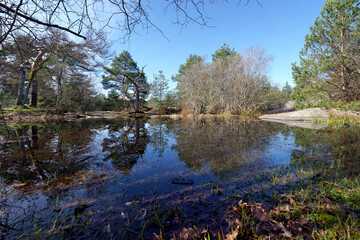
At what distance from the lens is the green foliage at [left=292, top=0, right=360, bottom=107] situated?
413 inches

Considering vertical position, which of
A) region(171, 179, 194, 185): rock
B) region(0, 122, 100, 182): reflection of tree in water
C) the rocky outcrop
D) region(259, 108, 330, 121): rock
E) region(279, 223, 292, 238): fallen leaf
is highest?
the rocky outcrop

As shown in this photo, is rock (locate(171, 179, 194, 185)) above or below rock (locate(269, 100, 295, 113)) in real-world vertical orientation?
below

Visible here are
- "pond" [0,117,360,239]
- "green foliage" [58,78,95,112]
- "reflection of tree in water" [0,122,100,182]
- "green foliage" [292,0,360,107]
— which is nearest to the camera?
"pond" [0,117,360,239]

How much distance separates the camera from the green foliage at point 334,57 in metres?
10.5

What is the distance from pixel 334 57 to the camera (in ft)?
34.5

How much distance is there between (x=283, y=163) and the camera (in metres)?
3.33

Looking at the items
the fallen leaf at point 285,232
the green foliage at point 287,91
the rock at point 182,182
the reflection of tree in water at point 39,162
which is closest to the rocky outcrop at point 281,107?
the green foliage at point 287,91

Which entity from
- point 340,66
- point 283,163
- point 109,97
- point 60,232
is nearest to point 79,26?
point 60,232

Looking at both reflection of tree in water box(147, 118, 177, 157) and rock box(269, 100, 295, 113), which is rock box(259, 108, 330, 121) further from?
reflection of tree in water box(147, 118, 177, 157)

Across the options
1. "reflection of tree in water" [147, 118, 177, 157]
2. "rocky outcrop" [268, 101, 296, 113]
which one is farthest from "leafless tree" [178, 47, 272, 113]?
"reflection of tree in water" [147, 118, 177, 157]

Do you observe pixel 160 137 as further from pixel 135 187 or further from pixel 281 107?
pixel 281 107

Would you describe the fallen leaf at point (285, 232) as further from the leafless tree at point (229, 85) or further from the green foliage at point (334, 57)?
the leafless tree at point (229, 85)

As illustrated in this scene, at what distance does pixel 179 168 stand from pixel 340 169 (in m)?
3.37

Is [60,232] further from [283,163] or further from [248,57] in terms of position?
[248,57]
